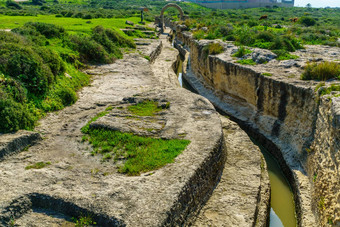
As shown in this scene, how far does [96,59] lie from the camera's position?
640 inches

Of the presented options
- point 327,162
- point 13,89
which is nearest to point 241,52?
point 327,162

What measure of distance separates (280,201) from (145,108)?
480 cm

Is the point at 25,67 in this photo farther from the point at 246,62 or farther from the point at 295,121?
the point at 295,121

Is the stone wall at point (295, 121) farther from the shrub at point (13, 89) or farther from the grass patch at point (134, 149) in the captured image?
the shrub at point (13, 89)

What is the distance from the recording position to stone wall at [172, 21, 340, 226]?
7102mm

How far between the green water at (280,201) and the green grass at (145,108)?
13.6 ft

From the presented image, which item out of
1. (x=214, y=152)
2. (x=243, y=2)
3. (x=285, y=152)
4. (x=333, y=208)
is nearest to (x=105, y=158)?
(x=214, y=152)

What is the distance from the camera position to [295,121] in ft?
33.1

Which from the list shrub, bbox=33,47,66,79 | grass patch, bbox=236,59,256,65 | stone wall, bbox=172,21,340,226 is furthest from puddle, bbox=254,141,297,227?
shrub, bbox=33,47,66,79

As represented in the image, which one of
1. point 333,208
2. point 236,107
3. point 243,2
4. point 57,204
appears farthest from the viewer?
point 243,2

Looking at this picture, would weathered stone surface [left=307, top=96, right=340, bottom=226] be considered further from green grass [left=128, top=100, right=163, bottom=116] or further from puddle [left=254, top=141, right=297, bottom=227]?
green grass [left=128, top=100, right=163, bottom=116]

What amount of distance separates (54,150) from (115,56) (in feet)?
34.6

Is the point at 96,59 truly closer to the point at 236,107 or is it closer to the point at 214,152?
the point at 236,107

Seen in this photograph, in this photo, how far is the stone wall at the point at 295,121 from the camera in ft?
23.3
